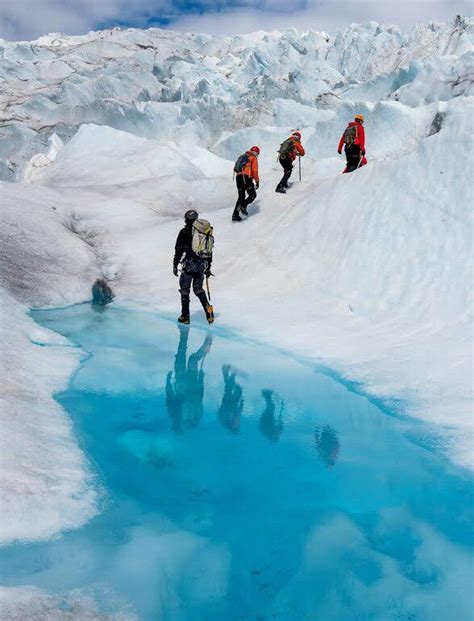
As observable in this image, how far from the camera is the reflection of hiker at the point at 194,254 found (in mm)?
8039

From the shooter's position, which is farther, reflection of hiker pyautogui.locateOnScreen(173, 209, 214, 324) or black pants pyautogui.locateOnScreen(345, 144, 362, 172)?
black pants pyautogui.locateOnScreen(345, 144, 362, 172)

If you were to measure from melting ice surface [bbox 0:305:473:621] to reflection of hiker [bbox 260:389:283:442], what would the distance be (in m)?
0.02

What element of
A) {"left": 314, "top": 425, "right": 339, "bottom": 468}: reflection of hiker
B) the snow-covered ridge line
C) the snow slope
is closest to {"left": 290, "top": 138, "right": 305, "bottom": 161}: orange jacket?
the snow slope

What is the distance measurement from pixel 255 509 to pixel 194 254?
4.84 m

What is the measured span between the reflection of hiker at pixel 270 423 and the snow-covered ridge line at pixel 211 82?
18.3 meters

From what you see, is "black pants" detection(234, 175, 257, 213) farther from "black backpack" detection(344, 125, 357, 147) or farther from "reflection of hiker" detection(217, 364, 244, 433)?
"reflection of hiker" detection(217, 364, 244, 433)

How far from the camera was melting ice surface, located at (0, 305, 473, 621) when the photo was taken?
3270mm

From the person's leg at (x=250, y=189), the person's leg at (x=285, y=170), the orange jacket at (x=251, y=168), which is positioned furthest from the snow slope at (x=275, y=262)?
the orange jacket at (x=251, y=168)

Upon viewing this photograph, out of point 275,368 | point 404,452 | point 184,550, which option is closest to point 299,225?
point 275,368

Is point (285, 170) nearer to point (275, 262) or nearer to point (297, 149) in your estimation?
point (297, 149)

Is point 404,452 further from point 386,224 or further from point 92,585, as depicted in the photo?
point 386,224

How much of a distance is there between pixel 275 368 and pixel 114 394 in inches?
80.9

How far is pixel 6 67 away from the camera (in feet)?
190

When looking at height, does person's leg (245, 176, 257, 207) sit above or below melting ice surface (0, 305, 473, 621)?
above
